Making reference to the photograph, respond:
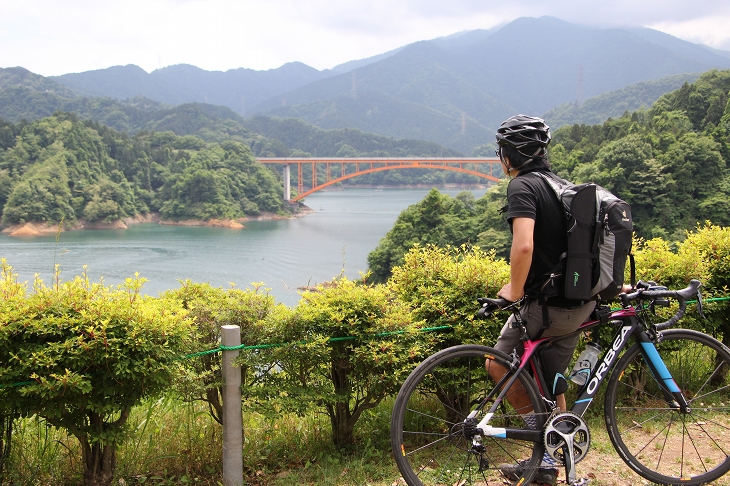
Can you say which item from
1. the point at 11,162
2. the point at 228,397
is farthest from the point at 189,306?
the point at 11,162

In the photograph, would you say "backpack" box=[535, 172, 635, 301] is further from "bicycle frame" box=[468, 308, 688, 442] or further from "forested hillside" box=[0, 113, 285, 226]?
"forested hillside" box=[0, 113, 285, 226]

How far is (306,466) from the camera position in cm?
257

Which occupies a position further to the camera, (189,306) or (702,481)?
(189,306)

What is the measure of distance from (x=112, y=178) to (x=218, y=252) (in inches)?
897

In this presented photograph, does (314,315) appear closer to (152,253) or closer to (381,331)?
(381,331)

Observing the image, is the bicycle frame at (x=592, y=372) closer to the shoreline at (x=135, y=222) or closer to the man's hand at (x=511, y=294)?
the man's hand at (x=511, y=294)

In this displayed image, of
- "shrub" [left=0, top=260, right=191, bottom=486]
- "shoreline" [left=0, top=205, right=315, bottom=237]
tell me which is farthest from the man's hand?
"shoreline" [left=0, top=205, right=315, bottom=237]

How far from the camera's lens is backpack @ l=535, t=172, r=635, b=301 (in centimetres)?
197

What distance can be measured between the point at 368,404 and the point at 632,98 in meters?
92.5

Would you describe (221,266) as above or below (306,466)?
below

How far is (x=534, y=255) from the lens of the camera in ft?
6.81

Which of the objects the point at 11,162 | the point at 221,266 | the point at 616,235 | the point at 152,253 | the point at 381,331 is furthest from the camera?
the point at 11,162

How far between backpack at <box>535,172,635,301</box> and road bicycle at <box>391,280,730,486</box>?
0.67ft

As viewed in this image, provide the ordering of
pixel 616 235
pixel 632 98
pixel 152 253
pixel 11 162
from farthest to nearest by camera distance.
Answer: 1. pixel 632 98
2. pixel 11 162
3. pixel 152 253
4. pixel 616 235
